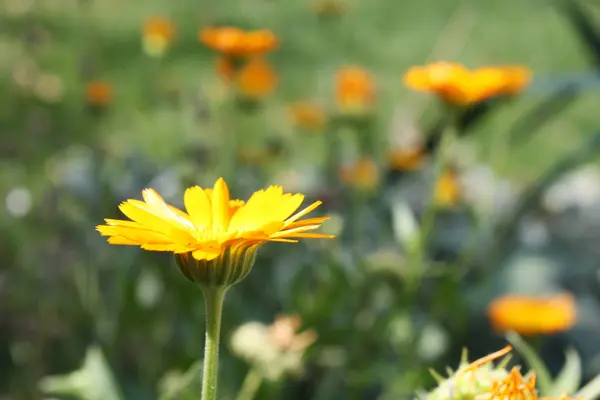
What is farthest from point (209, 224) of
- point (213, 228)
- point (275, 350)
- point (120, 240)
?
point (275, 350)

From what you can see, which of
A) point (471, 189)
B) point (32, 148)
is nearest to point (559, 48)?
point (471, 189)

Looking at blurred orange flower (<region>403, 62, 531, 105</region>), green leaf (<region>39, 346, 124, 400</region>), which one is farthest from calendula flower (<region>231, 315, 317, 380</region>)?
blurred orange flower (<region>403, 62, 531, 105</region>)

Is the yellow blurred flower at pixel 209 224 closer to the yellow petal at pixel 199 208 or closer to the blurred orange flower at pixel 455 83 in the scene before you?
the yellow petal at pixel 199 208

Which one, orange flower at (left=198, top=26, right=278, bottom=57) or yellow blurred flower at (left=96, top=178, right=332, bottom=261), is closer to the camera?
yellow blurred flower at (left=96, top=178, right=332, bottom=261)

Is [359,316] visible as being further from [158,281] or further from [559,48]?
[559,48]

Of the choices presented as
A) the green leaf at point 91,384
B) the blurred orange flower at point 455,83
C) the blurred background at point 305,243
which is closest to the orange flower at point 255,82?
the blurred background at point 305,243

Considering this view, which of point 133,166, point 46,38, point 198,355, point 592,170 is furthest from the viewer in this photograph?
point 592,170

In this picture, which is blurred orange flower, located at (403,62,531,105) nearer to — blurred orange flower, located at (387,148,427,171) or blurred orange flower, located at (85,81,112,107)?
blurred orange flower, located at (387,148,427,171)
